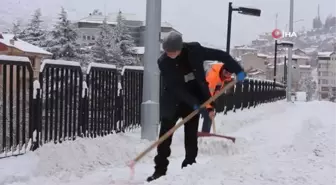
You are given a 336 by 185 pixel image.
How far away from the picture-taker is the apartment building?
104m

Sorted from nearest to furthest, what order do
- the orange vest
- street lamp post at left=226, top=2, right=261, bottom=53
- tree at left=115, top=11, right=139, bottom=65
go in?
the orange vest < street lamp post at left=226, top=2, right=261, bottom=53 < tree at left=115, top=11, right=139, bottom=65

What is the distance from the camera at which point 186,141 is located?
612cm

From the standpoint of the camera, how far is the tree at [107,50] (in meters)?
52.2

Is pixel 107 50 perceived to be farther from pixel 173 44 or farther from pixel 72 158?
pixel 173 44

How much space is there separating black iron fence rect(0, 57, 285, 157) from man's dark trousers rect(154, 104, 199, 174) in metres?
1.78

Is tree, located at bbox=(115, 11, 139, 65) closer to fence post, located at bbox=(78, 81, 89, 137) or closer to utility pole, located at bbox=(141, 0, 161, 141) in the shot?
utility pole, located at bbox=(141, 0, 161, 141)

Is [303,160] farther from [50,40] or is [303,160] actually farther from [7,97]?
[50,40]

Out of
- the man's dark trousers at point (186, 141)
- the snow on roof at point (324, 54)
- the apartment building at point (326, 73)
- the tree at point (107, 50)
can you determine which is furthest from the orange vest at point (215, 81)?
the snow on roof at point (324, 54)

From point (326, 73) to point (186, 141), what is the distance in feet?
369

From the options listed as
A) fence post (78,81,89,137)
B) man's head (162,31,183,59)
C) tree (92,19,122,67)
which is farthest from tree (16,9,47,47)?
man's head (162,31,183,59)

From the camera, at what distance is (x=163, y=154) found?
6.00 meters

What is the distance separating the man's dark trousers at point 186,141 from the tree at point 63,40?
3964cm

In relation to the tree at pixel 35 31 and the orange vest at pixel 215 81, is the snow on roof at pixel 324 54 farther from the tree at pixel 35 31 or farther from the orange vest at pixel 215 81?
the orange vest at pixel 215 81

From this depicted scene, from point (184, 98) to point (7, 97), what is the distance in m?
2.23
